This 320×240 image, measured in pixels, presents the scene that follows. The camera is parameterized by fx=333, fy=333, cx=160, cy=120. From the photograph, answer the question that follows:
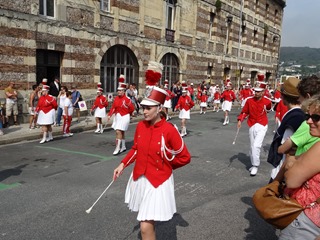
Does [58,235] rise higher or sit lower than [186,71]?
lower

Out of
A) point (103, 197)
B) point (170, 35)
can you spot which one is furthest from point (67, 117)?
point (170, 35)

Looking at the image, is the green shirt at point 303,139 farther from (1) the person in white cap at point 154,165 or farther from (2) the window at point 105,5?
(2) the window at point 105,5

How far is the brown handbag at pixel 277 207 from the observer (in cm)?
251

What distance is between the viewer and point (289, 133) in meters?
4.46

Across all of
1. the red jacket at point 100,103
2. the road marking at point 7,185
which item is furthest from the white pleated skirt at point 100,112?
the road marking at point 7,185

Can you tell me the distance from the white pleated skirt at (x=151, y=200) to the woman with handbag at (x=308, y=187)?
54.1 inches

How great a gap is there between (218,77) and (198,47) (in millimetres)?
4474

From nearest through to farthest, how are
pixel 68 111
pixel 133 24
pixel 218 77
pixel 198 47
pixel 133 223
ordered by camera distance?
1. pixel 133 223
2. pixel 68 111
3. pixel 133 24
4. pixel 198 47
5. pixel 218 77

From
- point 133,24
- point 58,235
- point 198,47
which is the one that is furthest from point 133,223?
point 198,47

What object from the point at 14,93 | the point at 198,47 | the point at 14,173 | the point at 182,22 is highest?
the point at 182,22

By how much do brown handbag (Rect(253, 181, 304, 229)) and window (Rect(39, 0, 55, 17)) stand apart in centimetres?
1447

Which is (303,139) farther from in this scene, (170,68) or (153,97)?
(170,68)

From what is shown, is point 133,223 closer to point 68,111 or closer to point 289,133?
point 289,133

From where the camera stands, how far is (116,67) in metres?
19.3
